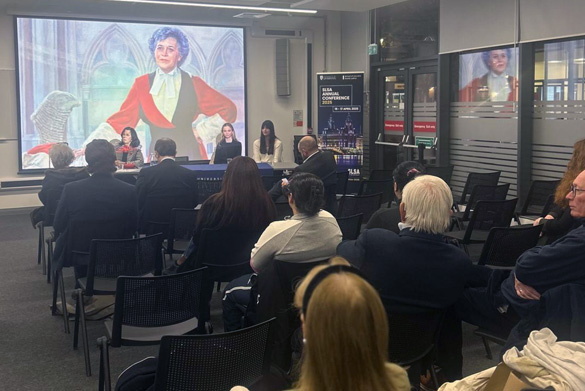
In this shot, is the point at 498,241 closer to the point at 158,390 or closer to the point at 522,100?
the point at 158,390

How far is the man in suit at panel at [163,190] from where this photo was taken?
5973 mm

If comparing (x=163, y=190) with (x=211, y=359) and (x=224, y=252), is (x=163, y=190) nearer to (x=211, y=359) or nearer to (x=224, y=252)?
(x=224, y=252)

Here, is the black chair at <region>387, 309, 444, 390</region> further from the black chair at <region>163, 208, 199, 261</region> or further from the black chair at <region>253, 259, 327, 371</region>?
the black chair at <region>163, 208, 199, 261</region>

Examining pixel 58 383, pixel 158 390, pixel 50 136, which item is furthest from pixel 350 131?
pixel 158 390

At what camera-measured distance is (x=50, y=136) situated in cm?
1077

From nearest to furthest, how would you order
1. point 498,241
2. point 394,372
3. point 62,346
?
point 394,372 < point 498,241 < point 62,346

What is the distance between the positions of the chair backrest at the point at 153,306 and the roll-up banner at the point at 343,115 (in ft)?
27.4

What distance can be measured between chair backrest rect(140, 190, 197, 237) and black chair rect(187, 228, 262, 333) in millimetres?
1380

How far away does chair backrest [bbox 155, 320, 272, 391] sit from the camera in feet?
8.34

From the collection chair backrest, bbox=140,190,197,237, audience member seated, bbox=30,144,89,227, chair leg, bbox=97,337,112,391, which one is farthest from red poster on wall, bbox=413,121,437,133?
chair leg, bbox=97,337,112,391

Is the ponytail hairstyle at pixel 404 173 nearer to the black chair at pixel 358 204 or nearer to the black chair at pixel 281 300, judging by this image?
the black chair at pixel 358 204

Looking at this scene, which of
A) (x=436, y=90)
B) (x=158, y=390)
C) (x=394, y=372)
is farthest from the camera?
(x=436, y=90)

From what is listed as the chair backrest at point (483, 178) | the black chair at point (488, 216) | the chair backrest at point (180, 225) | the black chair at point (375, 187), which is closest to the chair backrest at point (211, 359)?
the chair backrest at point (180, 225)

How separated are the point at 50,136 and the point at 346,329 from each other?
10167 millimetres
